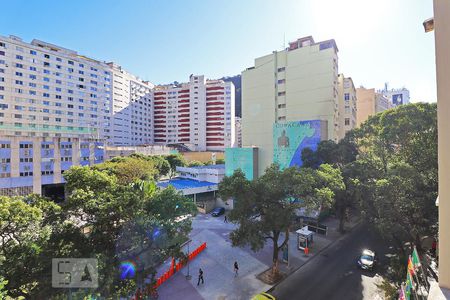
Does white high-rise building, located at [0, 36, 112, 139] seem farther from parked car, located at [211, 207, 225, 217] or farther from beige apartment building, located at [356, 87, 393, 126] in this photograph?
beige apartment building, located at [356, 87, 393, 126]

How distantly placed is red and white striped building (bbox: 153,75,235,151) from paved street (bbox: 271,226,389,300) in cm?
6108

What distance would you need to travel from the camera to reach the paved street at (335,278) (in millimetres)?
13609

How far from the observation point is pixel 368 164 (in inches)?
786

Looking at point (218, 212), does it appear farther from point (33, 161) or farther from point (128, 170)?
point (33, 161)

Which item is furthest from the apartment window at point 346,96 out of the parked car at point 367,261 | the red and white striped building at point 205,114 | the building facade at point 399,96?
the building facade at point 399,96

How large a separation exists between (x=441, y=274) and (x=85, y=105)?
73278 mm

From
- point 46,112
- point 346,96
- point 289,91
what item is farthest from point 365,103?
point 46,112

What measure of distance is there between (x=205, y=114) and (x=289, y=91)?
50907 mm

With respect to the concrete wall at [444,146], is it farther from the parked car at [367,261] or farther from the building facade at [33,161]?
the building facade at [33,161]

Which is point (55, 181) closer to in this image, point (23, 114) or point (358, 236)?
point (23, 114)

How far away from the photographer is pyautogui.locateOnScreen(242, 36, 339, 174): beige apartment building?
2978cm

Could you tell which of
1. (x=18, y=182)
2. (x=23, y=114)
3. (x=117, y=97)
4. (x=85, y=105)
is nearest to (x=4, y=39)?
(x=23, y=114)

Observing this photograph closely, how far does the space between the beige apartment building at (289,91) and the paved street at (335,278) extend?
14591 mm

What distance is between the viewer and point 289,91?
108ft
